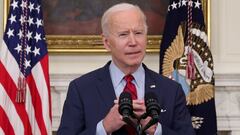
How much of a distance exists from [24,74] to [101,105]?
6.47 feet

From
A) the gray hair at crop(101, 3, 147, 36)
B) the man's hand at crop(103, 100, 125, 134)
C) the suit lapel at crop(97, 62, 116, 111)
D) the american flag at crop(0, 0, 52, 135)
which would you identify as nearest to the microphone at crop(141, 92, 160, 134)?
the man's hand at crop(103, 100, 125, 134)

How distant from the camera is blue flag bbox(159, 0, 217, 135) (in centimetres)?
419

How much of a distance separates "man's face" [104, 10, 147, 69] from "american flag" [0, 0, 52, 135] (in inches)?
75.5

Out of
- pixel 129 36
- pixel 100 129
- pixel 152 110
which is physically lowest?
pixel 100 129

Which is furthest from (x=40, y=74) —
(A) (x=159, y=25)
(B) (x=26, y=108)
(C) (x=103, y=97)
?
(C) (x=103, y=97)

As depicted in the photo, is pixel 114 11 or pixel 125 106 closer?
pixel 125 106

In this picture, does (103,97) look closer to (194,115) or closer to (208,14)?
(194,115)

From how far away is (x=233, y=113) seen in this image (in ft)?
15.4

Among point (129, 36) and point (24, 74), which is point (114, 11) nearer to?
point (129, 36)

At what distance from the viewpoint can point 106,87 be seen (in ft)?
7.58

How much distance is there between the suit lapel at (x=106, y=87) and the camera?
227 cm

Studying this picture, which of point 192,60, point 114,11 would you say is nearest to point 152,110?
point 114,11

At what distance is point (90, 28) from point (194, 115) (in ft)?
4.24

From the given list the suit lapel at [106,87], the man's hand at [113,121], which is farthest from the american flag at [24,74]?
the man's hand at [113,121]
